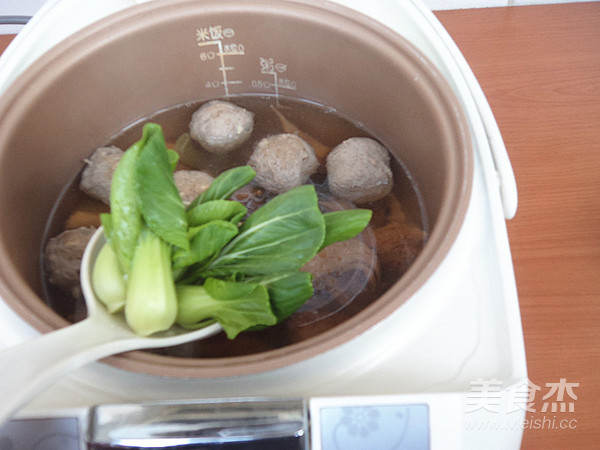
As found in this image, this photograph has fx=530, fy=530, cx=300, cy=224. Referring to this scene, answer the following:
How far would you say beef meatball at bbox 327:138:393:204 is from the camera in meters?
0.75

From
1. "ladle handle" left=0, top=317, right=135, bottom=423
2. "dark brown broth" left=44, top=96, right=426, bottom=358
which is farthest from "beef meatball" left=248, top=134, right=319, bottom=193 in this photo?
"ladle handle" left=0, top=317, right=135, bottom=423

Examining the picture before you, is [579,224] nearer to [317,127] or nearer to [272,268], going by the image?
[317,127]

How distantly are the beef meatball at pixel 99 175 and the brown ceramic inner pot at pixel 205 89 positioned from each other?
32 millimetres

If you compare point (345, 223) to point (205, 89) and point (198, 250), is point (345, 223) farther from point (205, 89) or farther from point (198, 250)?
point (205, 89)

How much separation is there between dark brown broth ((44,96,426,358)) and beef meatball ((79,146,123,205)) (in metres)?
0.01

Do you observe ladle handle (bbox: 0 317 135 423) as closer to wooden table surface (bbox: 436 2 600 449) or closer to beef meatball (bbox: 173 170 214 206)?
beef meatball (bbox: 173 170 214 206)

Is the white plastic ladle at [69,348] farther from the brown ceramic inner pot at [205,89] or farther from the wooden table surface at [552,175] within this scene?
the wooden table surface at [552,175]

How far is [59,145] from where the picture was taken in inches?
29.8

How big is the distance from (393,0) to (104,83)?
1.42 feet

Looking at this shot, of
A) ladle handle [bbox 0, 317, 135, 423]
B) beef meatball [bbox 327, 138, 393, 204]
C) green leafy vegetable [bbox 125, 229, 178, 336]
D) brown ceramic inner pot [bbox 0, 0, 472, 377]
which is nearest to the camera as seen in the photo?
ladle handle [bbox 0, 317, 135, 423]

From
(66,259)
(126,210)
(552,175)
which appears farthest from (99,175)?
(552,175)

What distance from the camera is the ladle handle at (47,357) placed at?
40cm

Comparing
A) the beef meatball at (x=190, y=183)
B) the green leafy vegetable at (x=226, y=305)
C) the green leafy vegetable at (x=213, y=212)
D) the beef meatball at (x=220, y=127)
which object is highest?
the beef meatball at (x=220, y=127)

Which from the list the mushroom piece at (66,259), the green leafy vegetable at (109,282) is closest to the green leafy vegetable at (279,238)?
the green leafy vegetable at (109,282)
